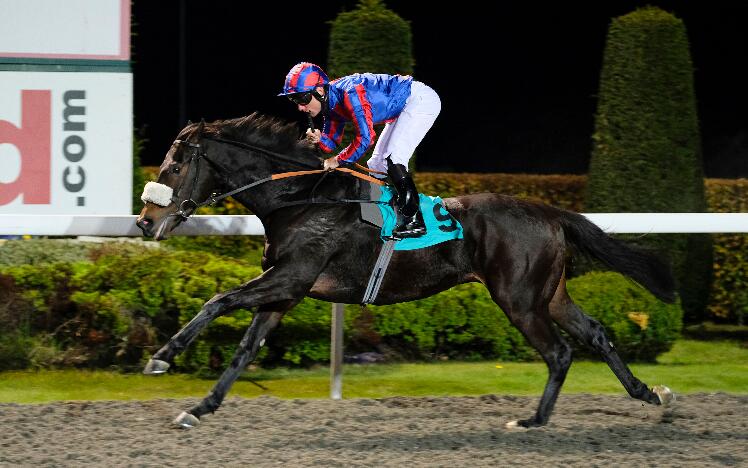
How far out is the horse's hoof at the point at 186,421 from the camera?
4.79 m

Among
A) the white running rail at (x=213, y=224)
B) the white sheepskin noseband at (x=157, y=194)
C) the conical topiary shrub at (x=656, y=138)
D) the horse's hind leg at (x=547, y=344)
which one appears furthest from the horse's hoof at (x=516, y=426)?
the conical topiary shrub at (x=656, y=138)

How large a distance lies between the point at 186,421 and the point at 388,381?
1626 mm

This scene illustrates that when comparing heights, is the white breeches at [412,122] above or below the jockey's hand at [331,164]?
above

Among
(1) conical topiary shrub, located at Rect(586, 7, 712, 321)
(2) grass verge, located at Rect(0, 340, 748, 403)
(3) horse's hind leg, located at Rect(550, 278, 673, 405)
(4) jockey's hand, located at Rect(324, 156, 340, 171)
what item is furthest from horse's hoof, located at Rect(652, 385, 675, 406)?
(1) conical topiary shrub, located at Rect(586, 7, 712, 321)

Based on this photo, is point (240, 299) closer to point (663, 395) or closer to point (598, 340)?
point (598, 340)

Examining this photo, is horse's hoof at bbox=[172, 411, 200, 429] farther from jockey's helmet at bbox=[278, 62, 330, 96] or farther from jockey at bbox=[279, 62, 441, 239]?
jockey's helmet at bbox=[278, 62, 330, 96]

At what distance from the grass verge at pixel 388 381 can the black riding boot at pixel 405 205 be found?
1.18 meters

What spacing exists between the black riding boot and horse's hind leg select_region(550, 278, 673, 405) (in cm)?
84

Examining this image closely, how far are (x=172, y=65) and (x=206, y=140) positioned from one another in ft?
23.6

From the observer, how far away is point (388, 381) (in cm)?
615

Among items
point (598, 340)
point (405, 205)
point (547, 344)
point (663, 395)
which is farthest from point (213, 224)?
point (663, 395)

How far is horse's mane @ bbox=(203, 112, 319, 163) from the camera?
5.09 metres

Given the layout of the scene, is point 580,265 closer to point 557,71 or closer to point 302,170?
point 302,170

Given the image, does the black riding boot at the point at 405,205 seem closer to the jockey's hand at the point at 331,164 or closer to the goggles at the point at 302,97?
the jockey's hand at the point at 331,164
